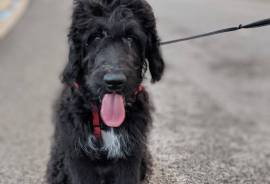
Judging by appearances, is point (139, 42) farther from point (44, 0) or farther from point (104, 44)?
point (44, 0)

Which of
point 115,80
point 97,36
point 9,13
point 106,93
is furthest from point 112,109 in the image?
point 9,13

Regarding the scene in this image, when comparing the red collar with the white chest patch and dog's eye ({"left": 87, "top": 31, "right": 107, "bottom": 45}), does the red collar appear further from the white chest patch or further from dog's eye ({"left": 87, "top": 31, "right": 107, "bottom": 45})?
dog's eye ({"left": 87, "top": 31, "right": 107, "bottom": 45})

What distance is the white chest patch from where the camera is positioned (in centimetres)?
495

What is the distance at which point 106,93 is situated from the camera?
4.68 meters

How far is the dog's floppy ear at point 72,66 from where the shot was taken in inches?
196

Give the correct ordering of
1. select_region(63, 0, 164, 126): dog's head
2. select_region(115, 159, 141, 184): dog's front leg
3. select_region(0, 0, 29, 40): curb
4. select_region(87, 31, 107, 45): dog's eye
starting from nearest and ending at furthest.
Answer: select_region(63, 0, 164, 126): dog's head, select_region(87, 31, 107, 45): dog's eye, select_region(115, 159, 141, 184): dog's front leg, select_region(0, 0, 29, 40): curb

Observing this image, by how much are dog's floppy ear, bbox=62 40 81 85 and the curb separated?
36.5 feet

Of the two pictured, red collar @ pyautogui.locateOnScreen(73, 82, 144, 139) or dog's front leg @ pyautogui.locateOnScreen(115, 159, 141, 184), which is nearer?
red collar @ pyautogui.locateOnScreen(73, 82, 144, 139)

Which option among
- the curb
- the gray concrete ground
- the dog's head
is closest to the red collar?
the dog's head

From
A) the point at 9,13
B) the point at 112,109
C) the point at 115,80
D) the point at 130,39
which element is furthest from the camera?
the point at 9,13

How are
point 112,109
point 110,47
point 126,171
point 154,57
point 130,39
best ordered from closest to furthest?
point 112,109
point 110,47
point 130,39
point 126,171
point 154,57

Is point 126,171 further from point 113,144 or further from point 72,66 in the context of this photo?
point 72,66

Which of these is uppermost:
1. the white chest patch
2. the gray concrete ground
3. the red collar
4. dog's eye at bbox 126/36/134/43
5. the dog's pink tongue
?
dog's eye at bbox 126/36/134/43

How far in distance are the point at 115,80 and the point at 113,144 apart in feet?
2.21
